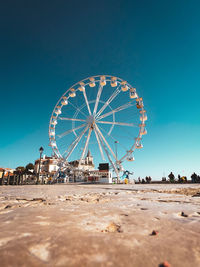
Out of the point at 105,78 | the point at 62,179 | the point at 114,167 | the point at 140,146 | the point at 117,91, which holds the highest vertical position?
the point at 105,78

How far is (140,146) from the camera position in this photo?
2230cm

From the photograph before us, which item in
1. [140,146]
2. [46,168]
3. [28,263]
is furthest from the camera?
[46,168]

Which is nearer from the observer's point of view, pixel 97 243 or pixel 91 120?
pixel 97 243

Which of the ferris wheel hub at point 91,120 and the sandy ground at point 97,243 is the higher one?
the ferris wheel hub at point 91,120

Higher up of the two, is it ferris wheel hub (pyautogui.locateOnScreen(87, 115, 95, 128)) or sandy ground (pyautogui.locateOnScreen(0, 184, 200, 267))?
ferris wheel hub (pyautogui.locateOnScreen(87, 115, 95, 128))

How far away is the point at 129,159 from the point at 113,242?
22293mm

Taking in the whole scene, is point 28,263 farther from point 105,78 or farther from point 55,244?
point 105,78

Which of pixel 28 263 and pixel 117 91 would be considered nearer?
pixel 28 263

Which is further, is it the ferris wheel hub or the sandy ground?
the ferris wheel hub

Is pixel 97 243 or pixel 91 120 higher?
pixel 91 120

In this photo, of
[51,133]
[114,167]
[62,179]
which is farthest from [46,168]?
[114,167]

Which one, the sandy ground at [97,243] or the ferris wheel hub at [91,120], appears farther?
Answer: the ferris wheel hub at [91,120]

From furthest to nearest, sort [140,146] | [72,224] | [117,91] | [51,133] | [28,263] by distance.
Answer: [51,133] < [117,91] < [140,146] < [72,224] < [28,263]

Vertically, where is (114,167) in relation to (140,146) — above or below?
below
